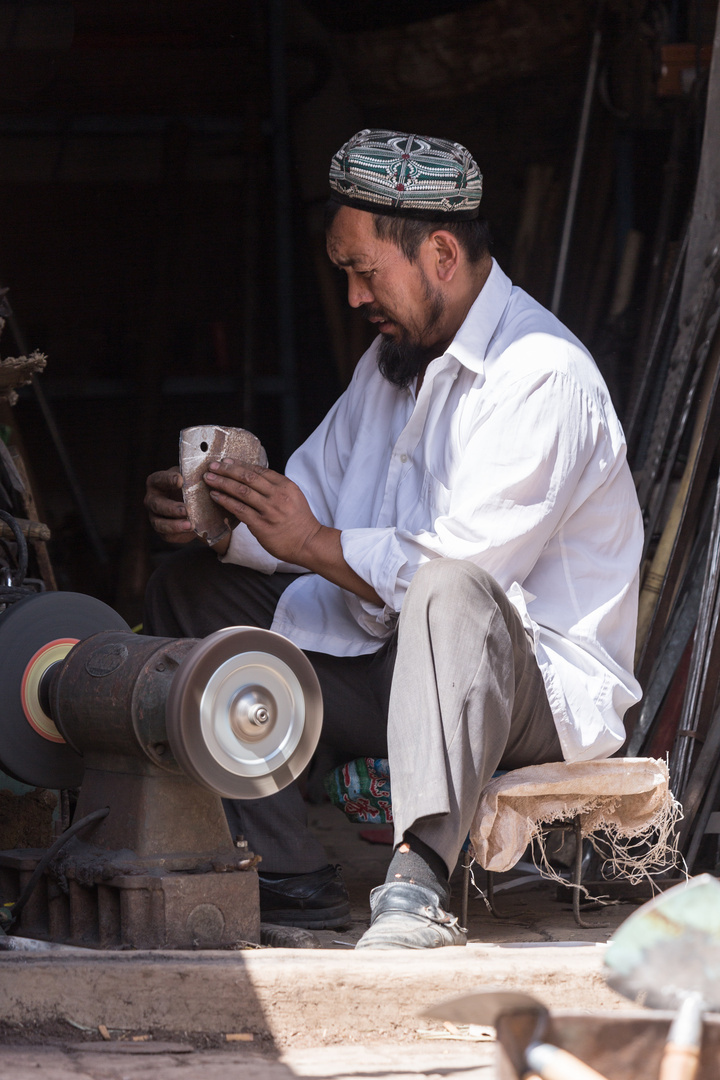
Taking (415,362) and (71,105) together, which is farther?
(71,105)

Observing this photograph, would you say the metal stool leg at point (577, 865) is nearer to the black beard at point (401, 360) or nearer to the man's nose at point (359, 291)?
the black beard at point (401, 360)

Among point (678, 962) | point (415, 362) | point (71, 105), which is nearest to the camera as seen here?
point (678, 962)

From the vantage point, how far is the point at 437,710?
2.29m

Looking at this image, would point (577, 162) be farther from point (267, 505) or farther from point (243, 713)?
point (243, 713)

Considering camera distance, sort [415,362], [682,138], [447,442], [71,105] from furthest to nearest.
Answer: [71,105] < [682,138] < [415,362] < [447,442]

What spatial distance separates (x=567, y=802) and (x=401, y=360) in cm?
114

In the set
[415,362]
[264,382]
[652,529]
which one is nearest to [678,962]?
[415,362]

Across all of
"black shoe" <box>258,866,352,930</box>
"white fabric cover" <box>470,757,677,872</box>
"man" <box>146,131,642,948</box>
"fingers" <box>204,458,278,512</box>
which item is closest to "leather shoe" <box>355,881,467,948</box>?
"man" <box>146,131,642,948</box>

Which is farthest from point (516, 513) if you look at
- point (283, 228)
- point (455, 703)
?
point (283, 228)

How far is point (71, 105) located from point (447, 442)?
130 inches

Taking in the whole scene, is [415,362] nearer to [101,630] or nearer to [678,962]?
[101,630]

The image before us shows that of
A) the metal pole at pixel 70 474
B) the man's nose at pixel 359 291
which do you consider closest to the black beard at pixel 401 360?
the man's nose at pixel 359 291

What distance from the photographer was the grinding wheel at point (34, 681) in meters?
2.52

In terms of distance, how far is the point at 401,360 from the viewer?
10.0ft
